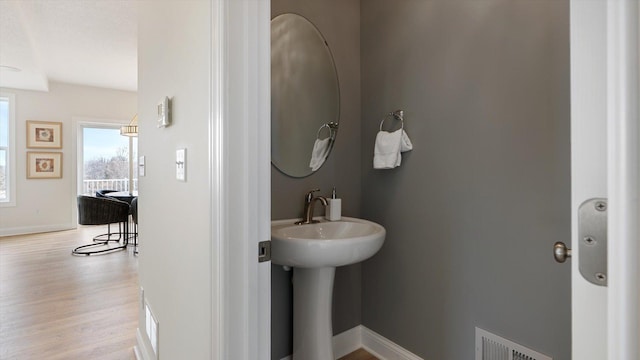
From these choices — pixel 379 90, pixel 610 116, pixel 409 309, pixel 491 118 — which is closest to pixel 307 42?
pixel 379 90

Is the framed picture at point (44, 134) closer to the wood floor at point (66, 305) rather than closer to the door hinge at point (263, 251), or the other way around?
the wood floor at point (66, 305)

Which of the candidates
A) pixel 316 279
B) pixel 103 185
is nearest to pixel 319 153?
pixel 316 279

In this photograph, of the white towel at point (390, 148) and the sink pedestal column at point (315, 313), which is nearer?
the sink pedestal column at point (315, 313)

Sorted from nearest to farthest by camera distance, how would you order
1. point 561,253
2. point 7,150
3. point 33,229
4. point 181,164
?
point 561,253 < point 181,164 < point 7,150 < point 33,229

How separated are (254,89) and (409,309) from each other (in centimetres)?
149

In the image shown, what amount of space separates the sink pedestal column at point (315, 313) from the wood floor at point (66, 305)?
3.81 feet

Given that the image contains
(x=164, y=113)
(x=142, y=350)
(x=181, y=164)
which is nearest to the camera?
(x=181, y=164)

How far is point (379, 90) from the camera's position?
1974mm

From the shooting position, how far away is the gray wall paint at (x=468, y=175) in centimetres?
128

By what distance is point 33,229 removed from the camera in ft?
18.1

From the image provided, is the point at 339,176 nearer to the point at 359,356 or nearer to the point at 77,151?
the point at 359,356

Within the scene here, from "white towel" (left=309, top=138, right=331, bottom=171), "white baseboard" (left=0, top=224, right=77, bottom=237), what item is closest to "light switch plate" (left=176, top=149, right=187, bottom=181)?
"white towel" (left=309, top=138, right=331, bottom=171)

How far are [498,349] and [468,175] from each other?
777 mm

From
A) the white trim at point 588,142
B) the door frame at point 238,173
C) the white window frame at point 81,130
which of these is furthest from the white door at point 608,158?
the white window frame at point 81,130
